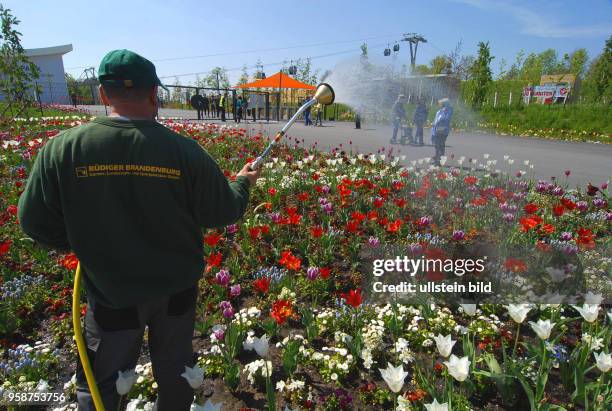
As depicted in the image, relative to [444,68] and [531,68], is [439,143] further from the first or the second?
[531,68]

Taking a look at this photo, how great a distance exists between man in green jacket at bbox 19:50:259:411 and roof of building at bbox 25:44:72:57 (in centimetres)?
5144

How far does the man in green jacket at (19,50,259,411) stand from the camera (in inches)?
57.3

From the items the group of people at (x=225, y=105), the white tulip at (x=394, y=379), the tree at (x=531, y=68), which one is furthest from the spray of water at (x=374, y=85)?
the tree at (x=531, y=68)

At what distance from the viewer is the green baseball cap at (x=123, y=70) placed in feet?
4.81

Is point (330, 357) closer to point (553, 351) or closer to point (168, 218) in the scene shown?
point (553, 351)

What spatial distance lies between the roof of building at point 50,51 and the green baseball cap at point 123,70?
51.4 meters

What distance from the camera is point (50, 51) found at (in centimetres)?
4253

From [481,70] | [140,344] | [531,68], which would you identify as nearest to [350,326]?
[140,344]

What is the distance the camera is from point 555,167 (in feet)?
31.5

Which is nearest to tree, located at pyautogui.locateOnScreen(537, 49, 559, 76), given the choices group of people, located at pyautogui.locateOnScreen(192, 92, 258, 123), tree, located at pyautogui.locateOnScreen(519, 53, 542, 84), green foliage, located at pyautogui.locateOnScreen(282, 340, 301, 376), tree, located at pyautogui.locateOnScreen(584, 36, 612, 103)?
tree, located at pyautogui.locateOnScreen(519, 53, 542, 84)

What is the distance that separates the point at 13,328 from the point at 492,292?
3638 millimetres

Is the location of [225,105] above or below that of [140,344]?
above

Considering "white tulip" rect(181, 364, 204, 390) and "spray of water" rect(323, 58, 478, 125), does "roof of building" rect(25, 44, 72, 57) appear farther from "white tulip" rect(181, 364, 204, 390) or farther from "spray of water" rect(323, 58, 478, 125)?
"white tulip" rect(181, 364, 204, 390)

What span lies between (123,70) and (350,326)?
2177mm
